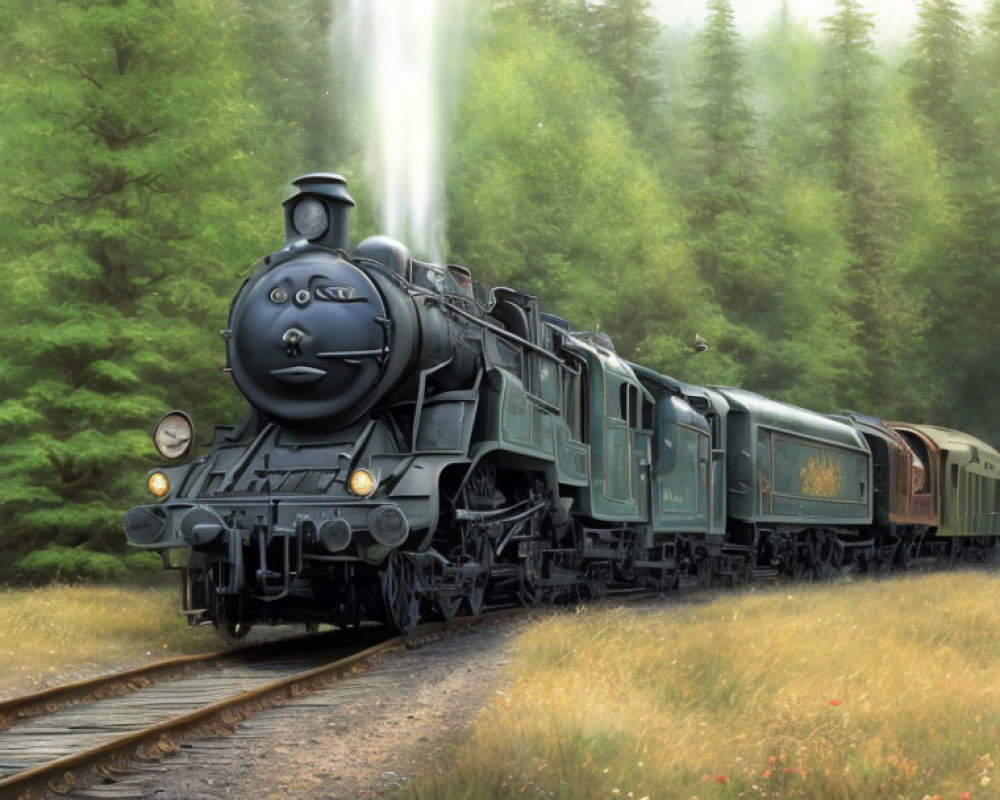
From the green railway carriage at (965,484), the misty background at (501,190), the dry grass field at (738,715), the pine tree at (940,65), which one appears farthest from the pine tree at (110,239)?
the pine tree at (940,65)

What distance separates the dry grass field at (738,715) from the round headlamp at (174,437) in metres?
3.33

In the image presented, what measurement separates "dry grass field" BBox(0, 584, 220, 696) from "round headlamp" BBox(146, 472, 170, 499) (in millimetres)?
1301

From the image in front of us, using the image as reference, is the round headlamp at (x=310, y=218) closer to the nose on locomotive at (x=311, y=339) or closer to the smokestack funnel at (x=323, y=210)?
the smokestack funnel at (x=323, y=210)

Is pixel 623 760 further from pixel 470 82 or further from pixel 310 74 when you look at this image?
pixel 310 74

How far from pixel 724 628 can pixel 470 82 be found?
21.8 meters

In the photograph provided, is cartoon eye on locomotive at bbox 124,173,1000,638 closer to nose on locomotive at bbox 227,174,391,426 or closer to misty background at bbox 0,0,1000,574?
nose on locomotive at bbox 227,174,391,426

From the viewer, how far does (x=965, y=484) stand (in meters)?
25.0

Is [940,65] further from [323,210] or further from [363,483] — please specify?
[363,483]

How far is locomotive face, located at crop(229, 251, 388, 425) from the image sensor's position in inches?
379

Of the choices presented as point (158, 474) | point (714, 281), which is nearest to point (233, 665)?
point (158, 474)

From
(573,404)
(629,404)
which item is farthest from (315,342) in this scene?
(629,404)

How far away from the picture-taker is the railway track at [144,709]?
5.39 meters

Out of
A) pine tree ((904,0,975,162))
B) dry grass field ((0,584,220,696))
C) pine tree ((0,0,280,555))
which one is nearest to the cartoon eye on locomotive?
dry grass field ((0,584,220,696))

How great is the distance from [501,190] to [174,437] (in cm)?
1689
